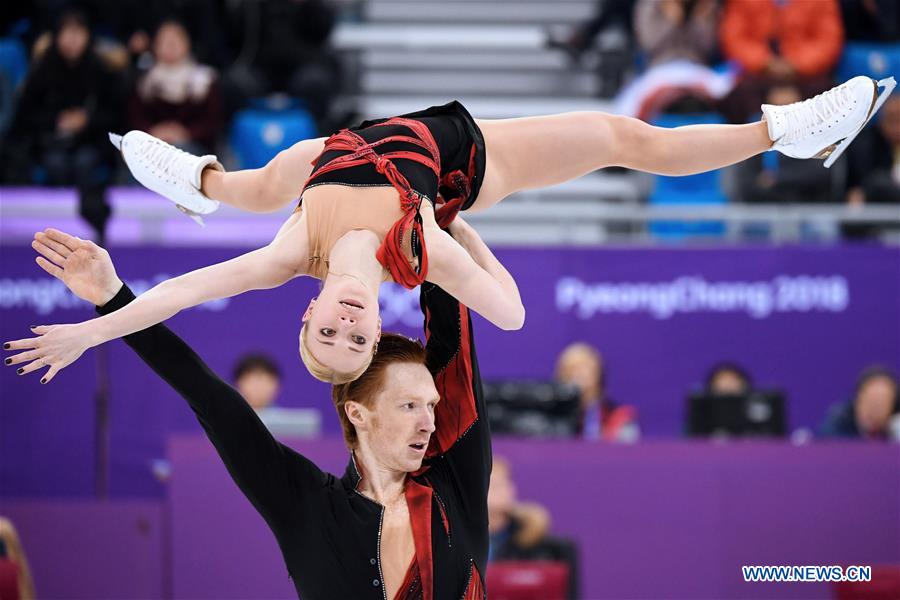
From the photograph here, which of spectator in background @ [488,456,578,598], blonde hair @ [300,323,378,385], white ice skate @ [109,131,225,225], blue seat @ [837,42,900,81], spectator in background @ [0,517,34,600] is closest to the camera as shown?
blonde hair @ [300,323,378,385]

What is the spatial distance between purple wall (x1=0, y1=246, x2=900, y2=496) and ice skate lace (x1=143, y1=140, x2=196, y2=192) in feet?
10.1

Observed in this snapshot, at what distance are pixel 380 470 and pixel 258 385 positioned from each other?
423cm

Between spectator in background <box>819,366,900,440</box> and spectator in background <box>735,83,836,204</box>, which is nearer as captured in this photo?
spectator in background <box>819,366,900,440</box>

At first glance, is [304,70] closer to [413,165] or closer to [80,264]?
[413,165]

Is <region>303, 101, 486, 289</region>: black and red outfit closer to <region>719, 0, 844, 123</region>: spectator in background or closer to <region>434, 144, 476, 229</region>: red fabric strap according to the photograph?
<region>434, 144, 476, 229</region>: red fabric strap

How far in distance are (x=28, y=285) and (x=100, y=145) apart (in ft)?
5.67

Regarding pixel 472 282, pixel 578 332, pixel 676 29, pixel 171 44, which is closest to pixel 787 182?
pixel 578 332

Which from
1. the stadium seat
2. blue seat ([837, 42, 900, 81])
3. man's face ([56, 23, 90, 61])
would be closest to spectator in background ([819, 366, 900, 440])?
the stadium seat

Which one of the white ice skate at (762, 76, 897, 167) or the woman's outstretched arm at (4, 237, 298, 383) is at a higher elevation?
the white ice skate at (762, 76, 897, 167)

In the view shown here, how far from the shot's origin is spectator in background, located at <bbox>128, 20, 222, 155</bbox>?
9797mm

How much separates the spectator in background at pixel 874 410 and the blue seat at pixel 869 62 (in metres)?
3.75

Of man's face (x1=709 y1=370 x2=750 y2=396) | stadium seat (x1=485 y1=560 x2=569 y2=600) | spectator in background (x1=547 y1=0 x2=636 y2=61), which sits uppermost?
spectator in background (x1=547 y1=0 x2=636 y2=61)

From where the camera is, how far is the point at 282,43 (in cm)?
1077

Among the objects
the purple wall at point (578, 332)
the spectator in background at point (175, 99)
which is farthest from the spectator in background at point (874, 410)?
the spectator in background at point (175, 99)
